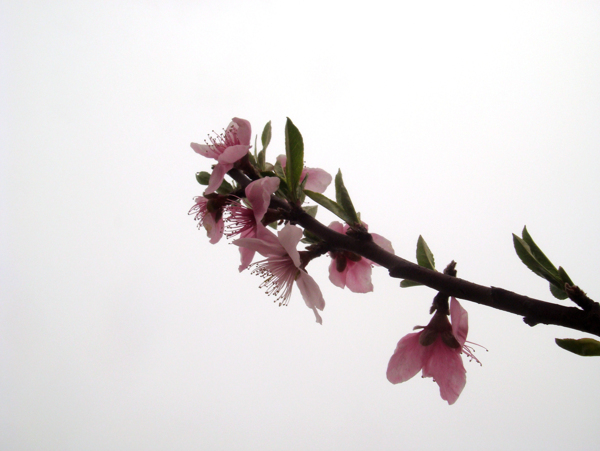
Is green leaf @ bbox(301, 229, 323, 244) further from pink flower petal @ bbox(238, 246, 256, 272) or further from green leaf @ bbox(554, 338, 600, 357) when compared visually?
green leaf @ bbox(554, 338, 600, 357)

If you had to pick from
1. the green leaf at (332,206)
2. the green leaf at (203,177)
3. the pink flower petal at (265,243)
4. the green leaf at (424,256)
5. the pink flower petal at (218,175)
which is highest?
the green leaf at (203,177)

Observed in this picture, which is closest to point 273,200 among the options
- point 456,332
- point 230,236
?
point 230,236

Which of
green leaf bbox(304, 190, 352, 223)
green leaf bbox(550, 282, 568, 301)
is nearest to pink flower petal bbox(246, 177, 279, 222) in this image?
green leaf bbox(304, 190, 352, 223)

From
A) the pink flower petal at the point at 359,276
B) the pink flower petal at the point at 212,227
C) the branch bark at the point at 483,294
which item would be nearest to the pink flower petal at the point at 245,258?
the pink flower petal at the point at 212,227

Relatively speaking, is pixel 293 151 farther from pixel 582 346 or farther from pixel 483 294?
pixel 582 346

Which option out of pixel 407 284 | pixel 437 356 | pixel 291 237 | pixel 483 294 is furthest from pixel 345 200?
pixel 437 356

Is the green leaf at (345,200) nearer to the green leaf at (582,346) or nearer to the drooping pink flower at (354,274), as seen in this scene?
the drooping pink flower at (354,274)

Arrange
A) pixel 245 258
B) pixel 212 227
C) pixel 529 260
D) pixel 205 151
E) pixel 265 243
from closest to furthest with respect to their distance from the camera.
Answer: pixel 529 260 < pixel 265 243 < pixel 245 258 < pixel 212 227 < pixel 205 151
